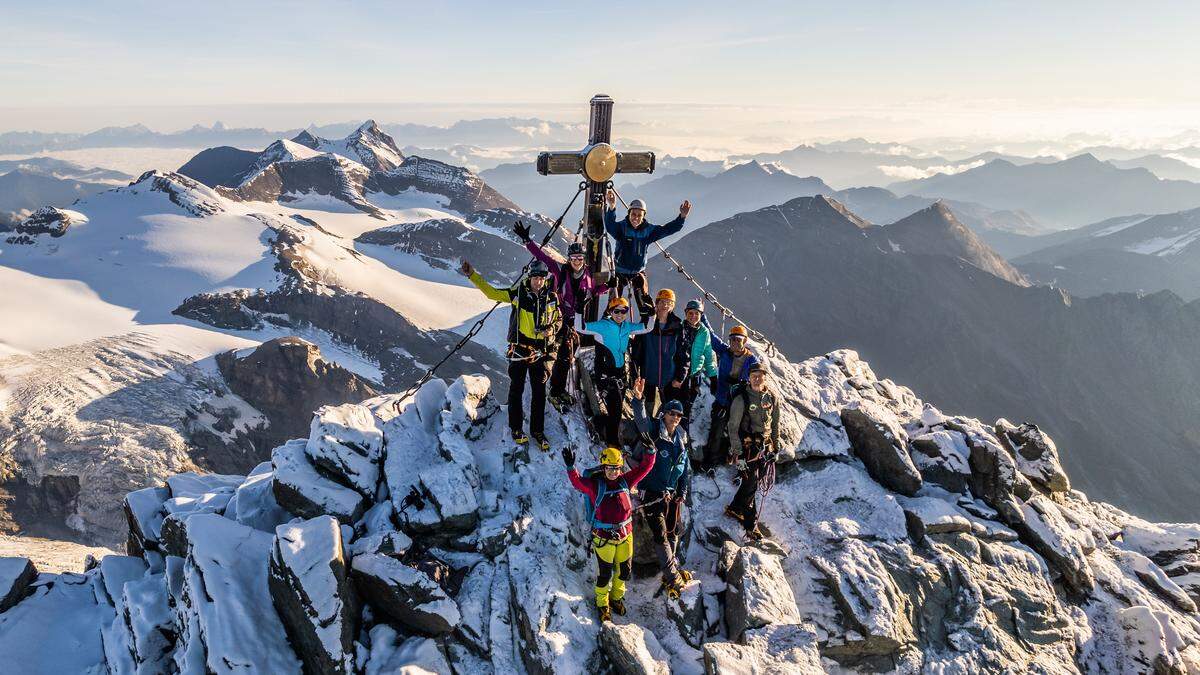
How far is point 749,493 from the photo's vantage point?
12.5 m

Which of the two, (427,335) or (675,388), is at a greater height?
(675,388)

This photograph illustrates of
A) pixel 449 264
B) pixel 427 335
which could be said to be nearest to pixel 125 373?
pixel 427 335

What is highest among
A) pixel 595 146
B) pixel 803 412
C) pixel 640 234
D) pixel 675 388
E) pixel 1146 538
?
pixel 595 146

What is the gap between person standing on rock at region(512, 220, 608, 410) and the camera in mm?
12488

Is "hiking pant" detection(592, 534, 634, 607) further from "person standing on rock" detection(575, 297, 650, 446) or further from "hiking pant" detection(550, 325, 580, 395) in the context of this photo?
"hiking pant" detection(550, 325, 580, 395)

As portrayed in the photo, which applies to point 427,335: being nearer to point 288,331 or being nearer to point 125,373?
point 288,331

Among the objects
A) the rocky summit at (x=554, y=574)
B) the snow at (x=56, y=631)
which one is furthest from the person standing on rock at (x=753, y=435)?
the snow at (x=56, y=631)

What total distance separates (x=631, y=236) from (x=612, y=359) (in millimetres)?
3562

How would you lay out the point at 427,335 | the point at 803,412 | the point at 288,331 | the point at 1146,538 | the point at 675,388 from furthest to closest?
the point at 427,335
the point at 288,331
the point at 1146,538
the point at 803,412
the point at 675,388

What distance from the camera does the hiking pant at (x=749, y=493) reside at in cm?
1233

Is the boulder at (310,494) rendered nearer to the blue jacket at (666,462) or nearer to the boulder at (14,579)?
the blue jacket at (666,462)

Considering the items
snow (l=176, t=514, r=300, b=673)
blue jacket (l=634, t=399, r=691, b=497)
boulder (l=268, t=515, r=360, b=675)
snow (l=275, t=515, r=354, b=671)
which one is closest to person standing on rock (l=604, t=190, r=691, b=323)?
blue jacket (l=634, t=399, r=691, b=497)

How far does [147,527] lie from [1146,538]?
31.7 meters

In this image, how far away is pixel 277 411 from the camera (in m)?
62.7
